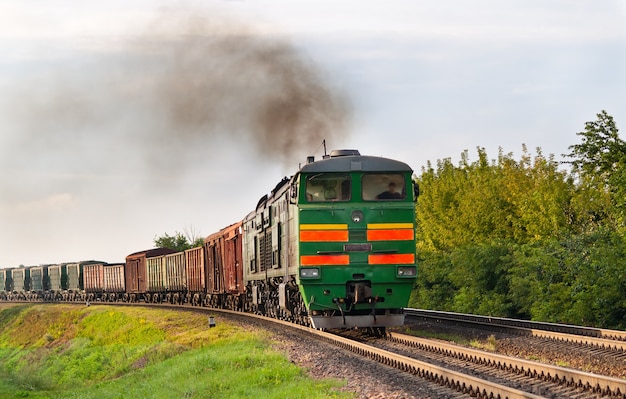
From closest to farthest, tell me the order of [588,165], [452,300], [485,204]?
1. [588,165]
2. [452,300]
3. [485,204]

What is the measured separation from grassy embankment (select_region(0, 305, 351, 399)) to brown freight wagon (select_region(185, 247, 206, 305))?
131 inches

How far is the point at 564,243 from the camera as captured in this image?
2483 cm

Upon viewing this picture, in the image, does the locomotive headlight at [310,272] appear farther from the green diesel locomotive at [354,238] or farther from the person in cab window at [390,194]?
the person in cab window at [390,194]

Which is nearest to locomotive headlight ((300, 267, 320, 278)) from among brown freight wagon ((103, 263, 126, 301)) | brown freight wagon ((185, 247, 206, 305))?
brown freight wagon ((185, 247, 206, 305))

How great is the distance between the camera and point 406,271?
733 inches

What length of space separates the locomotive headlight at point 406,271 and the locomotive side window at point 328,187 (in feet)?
6.23

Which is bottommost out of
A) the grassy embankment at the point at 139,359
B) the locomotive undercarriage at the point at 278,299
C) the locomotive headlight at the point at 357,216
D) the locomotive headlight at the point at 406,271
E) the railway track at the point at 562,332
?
the grassy embankment at the point at 139,359

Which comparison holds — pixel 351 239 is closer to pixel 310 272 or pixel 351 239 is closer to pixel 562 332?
pixel 310 272

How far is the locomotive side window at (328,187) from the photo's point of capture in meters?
18.7

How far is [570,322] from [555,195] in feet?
46.4

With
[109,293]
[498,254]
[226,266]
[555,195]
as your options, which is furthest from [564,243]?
[109,293]

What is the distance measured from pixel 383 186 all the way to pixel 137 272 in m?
46.8

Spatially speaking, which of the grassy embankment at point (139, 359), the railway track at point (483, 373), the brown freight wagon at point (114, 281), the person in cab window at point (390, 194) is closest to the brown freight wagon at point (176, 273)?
the grassy embankment at point (139, 359)

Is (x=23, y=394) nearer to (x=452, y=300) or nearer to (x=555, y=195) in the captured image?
(x=452, y=300)
